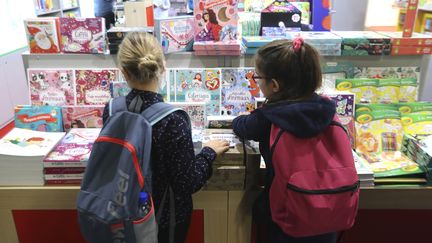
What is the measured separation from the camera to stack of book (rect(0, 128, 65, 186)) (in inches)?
65.0

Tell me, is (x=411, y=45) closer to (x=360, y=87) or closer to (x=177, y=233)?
(x=360, y=87)

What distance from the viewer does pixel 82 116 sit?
78.1 inches

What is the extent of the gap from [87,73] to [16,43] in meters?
3.65

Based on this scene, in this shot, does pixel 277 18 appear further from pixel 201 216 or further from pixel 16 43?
pixel 16 43

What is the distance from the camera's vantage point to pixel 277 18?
221cm

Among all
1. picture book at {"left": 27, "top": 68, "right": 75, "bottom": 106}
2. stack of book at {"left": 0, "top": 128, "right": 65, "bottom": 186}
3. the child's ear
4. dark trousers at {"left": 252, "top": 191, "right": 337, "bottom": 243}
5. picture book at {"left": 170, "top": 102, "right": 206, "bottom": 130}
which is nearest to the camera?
the child's ear

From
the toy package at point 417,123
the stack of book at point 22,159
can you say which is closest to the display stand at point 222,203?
the stack of book at point 22,159

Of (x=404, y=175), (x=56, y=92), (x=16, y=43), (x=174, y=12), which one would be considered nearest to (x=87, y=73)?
(x=56, y=92)

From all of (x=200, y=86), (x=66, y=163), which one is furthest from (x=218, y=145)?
(x=66, y=163)

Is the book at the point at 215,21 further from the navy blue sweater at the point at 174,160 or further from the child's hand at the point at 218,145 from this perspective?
the navy blue sweater at the point at 174,160

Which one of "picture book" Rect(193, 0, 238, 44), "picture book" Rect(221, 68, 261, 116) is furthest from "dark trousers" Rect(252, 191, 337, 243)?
"picture book" Rect(193, 0, 238, 44)

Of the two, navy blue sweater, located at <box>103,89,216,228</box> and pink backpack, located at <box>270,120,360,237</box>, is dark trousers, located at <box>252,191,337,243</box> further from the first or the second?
navy blue sweater, located at <box>103,89,216,228</box>

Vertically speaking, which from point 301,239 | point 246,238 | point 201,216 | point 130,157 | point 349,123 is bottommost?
point 246,238

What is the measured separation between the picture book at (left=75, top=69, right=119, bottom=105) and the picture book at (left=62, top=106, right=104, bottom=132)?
7 centimetres
